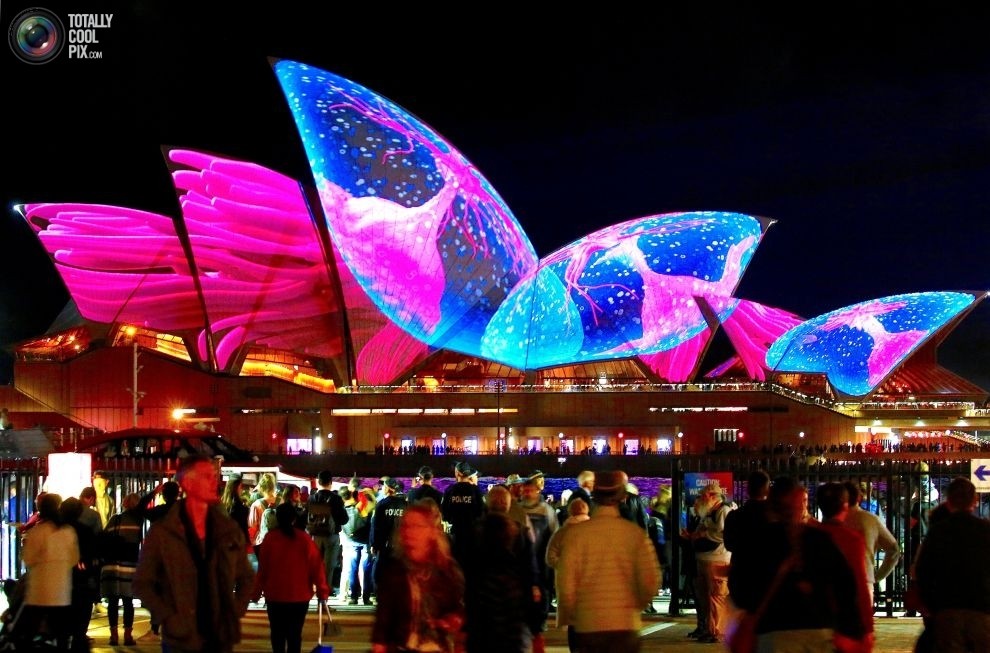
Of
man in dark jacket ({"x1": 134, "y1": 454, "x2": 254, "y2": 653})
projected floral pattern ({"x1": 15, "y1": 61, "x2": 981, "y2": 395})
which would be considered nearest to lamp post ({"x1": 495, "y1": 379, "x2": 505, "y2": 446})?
projected floral pattern ({"x1": 15, "y1": 61, "x2": 981, "y2": 395})

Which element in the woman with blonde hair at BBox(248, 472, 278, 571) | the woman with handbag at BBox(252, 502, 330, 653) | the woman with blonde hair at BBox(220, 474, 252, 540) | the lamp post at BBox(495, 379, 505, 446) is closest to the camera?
the woman with handbag at BBox(252, 502, 330, 653)

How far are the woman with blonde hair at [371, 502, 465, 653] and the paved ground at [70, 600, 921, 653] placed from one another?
4.54 metres

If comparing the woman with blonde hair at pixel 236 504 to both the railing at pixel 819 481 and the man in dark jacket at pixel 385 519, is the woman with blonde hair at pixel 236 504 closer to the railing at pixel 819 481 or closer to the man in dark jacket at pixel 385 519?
the railing at pixel 819 481

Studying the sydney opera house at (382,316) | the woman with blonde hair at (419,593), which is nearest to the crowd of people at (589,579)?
the woman with blonde hair at (419,593)

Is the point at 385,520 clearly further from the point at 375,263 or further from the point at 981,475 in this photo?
the point at 375,263

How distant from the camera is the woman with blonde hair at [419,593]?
5.02 m

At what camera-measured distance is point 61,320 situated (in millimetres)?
53344

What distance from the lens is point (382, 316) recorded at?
48125 millimetres

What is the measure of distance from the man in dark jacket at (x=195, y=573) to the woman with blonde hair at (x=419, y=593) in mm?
875

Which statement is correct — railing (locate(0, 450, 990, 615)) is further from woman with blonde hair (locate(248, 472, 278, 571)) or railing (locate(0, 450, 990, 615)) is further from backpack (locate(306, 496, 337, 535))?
backpack (locate(306, 496, 337, 535))

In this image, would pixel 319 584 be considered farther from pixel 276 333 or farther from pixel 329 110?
pixel 276 333

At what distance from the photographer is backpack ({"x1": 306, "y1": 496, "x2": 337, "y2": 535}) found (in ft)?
38.9

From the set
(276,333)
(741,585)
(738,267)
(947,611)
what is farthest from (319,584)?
(738,267)

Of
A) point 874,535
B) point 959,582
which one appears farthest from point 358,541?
point 959,582
